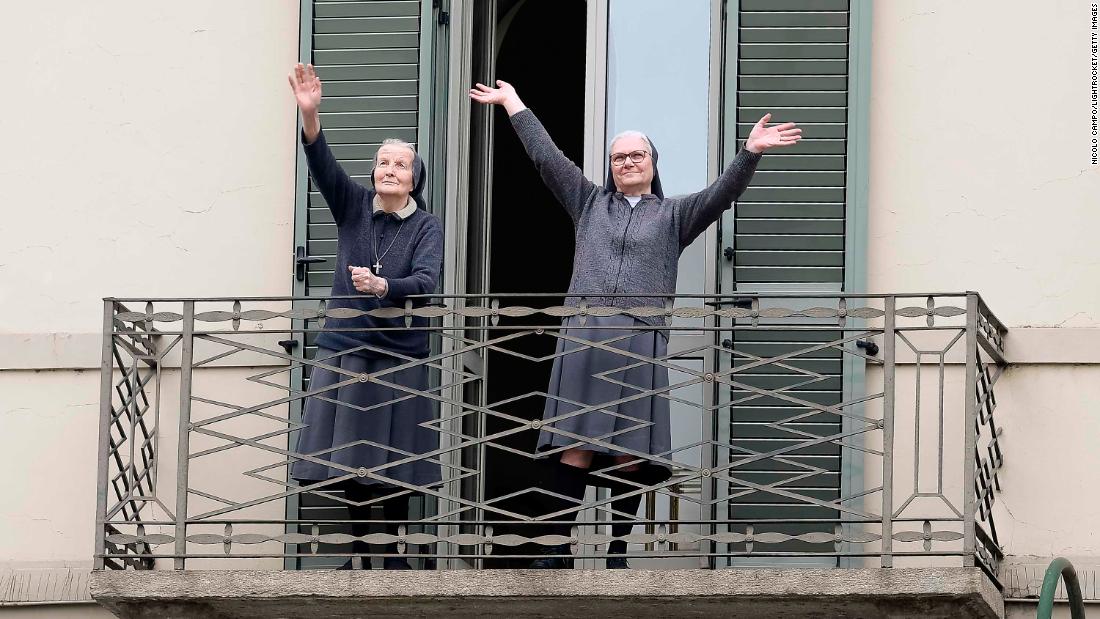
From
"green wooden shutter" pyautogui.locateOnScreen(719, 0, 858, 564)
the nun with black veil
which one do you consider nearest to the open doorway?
"green wooden shutter" pyautogui.locateOnScreen(719, 0, 858, 564)

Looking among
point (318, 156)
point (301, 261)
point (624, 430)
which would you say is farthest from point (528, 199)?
point (624, 430)

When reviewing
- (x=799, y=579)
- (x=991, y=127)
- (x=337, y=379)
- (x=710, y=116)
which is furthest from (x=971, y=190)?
(x=337, y=379)

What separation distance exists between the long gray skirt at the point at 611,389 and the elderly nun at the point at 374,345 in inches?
19.8

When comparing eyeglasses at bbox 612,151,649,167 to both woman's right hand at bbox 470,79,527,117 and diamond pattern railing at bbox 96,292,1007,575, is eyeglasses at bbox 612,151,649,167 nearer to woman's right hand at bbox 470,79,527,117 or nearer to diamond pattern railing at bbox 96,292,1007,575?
woman's right hand at bbox 470,79,527,117

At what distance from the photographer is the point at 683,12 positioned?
990 cm

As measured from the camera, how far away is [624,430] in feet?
28.5

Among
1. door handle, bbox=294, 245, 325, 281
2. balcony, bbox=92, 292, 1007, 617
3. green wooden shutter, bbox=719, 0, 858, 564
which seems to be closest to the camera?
balcony, bbox=92, 292, 1007, 617

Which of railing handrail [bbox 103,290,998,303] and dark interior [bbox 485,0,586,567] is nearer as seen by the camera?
railing handrail [bbox 103,290,998,303]

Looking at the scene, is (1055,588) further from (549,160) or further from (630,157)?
(549,160)

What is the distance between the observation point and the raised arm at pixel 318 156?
889 centimetres

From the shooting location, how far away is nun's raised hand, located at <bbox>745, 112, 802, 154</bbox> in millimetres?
8766

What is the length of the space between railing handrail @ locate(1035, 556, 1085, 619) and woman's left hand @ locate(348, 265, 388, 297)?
2.39 meters

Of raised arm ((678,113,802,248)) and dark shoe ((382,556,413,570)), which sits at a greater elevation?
raised arm ((678,113,802,248))

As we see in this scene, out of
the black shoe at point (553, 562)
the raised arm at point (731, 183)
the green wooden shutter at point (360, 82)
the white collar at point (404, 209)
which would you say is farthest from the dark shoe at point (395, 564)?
the raised arm at point (731, 183)
